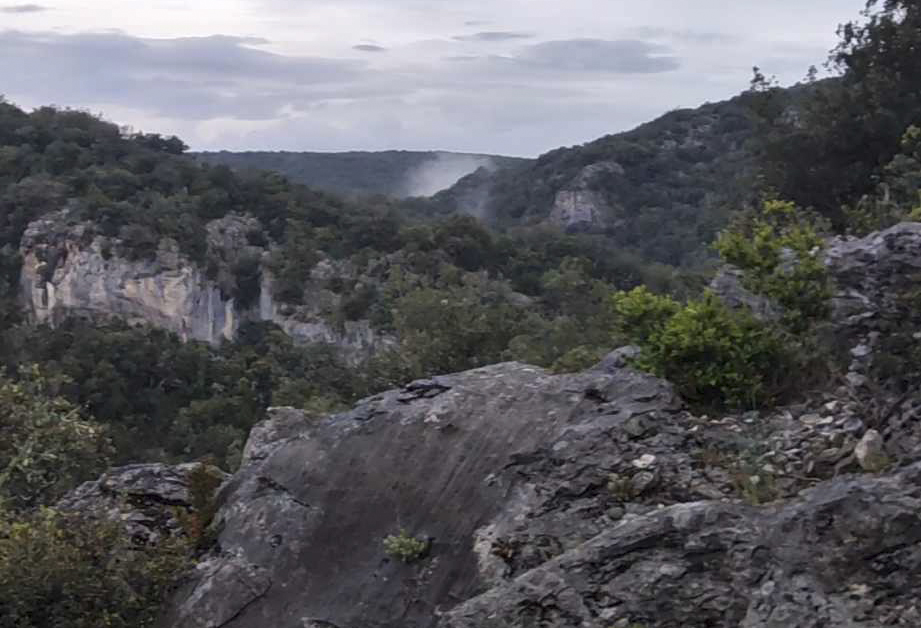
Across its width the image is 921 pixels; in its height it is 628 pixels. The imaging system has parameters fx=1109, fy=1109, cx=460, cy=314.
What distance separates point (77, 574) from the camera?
6.55 meters

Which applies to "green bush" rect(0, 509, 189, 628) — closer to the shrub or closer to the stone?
the shrub

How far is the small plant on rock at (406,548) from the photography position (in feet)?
20.9

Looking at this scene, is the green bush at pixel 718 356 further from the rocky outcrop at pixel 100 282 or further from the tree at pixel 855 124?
the rocky outcrop at pixel 100 282

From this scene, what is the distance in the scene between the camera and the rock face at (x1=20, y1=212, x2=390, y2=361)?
3947 centimetres

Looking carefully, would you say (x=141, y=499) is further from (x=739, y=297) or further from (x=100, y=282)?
(x=100, y=282)

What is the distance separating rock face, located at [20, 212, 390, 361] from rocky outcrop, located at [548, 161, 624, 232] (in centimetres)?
1956

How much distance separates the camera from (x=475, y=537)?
6234mm

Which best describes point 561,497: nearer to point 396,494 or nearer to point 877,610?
point 396,494

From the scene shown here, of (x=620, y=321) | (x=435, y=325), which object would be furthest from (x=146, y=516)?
(x=435, y=325)

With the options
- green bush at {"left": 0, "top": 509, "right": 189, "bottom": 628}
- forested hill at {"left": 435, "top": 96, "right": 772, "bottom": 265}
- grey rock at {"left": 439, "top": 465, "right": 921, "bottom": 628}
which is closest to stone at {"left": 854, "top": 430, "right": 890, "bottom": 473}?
grey rock at {"left": 439, "top": 465, "right": 921, "bottom": 628}

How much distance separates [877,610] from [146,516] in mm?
5071

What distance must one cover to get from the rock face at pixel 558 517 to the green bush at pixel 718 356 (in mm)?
180

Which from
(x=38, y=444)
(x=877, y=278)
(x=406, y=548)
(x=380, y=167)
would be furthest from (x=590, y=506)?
(x=380, y=167)

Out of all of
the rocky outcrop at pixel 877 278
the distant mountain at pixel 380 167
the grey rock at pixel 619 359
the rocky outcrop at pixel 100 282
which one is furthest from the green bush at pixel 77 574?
the distant mountain at pixel 380 167
